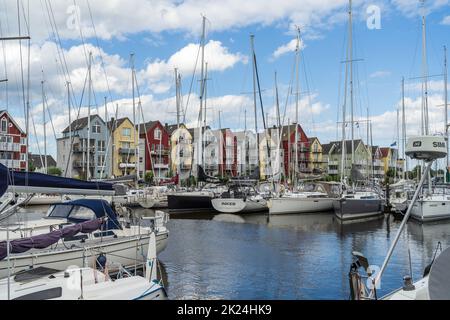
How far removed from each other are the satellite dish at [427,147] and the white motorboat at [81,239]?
8.95m

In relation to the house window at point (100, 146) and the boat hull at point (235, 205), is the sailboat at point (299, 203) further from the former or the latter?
the house window at point (100, 146)

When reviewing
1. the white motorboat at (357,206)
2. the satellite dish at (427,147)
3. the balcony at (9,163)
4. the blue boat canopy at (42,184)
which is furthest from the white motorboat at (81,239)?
the white motorboat at (357,206)

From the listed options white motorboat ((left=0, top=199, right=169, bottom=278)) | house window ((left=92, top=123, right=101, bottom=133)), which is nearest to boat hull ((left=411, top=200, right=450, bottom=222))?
white motorboat ((left=0, top=199, right=169, bottom=278))

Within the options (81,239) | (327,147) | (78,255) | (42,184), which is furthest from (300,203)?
(327,147)

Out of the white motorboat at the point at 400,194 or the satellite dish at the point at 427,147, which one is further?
the white motorboat at the point at 400,194

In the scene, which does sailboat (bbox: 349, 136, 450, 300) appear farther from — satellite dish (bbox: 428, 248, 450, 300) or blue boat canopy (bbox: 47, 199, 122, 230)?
blue boat canopy (bbox: 47, 199, 122, 230)

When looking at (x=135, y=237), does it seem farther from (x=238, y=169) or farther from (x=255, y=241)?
(x=238, y=169)

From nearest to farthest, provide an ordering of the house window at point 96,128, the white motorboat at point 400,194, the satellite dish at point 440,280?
the satellite dish at point 440,280 → the white motorboat at point 400,194 → the house window at point 96,128

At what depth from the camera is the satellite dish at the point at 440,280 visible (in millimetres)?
6684

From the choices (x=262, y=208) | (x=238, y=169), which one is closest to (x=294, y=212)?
(x=262, y=208)

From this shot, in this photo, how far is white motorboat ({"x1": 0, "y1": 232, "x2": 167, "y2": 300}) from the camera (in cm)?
872

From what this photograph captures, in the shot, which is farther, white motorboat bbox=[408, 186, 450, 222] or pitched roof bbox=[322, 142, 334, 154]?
pitched roof bbox=[322, 142, 334, 154]

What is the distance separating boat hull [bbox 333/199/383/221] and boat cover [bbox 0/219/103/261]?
26.0m
